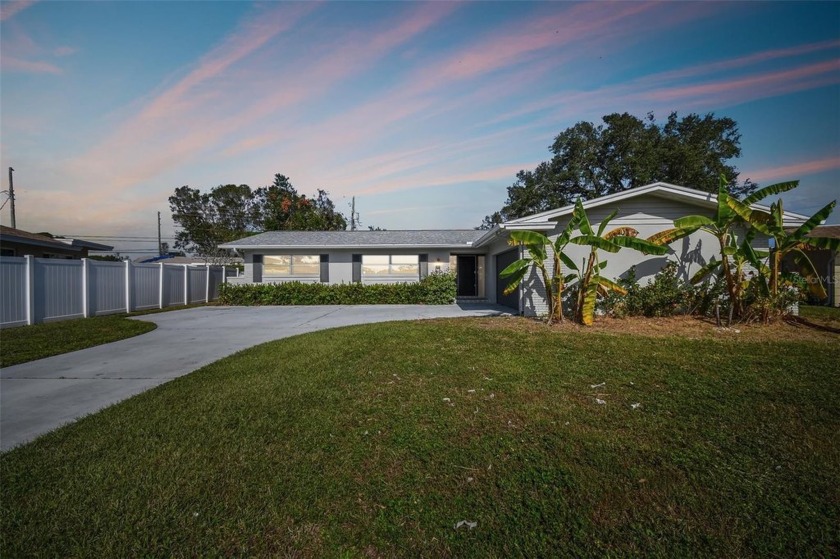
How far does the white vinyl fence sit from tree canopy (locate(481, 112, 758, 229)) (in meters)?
26.7

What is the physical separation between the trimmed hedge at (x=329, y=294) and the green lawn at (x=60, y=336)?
5667 mm

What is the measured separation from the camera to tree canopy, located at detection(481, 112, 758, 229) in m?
26.7

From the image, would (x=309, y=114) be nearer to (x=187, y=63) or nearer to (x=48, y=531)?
(x=187, y=63)

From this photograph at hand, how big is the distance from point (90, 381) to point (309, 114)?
371 inches

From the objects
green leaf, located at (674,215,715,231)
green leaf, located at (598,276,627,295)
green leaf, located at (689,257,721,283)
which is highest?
green leaf, located at (674,215,715,231)

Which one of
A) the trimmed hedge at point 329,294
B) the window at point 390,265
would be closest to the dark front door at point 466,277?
the window at point 390,265


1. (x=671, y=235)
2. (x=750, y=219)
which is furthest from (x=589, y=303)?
(x=750, y=219)

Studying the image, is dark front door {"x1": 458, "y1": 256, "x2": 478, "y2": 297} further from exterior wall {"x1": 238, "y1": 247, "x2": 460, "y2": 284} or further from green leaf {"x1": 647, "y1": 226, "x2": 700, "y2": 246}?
green leaf {"x1": 647, "y1": 226, "x2": 700, "y2": 246}

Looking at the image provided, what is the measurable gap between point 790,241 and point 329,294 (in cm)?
1530

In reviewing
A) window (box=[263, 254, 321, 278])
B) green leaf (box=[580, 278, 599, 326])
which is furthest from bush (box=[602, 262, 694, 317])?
window (box=[263, 254, 321, 278])

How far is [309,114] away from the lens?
37.5 ft

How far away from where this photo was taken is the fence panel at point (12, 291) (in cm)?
877

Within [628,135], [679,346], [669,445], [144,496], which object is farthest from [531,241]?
[628,135]

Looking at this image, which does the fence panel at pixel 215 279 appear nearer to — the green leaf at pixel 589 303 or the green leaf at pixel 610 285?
the green leaf at pixel 589 303
